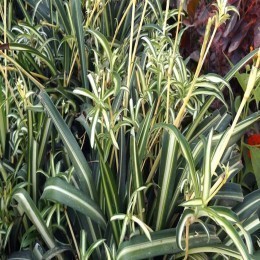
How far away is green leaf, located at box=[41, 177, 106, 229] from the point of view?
4.31 ft

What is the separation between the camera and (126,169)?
1.53 meters

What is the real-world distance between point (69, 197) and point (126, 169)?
0.84ft

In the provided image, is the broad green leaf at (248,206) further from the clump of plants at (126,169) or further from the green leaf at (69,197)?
the green leaf at (69,197)

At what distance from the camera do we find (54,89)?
5.92 feet

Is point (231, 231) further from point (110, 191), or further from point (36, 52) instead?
point (36, 52)

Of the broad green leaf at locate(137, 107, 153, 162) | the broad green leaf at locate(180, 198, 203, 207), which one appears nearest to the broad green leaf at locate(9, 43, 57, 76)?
the broad green leaf at locate(137, 107, 153, 162)

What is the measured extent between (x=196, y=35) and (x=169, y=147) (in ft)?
3.47

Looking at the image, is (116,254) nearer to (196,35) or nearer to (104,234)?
(104,234)

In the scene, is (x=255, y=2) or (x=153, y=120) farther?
(x=255, y=2)

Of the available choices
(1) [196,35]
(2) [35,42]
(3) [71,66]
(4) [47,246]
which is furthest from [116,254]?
(1) [196,35]

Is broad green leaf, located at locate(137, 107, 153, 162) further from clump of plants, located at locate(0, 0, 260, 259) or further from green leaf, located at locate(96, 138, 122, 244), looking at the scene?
green leaf, located at locate(96, 138, 122, 244)

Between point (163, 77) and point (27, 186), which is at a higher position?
point (163, 77)

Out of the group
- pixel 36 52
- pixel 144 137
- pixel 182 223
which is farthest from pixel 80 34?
pixel 182 223

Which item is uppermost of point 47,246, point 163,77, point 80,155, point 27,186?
point 163,77
